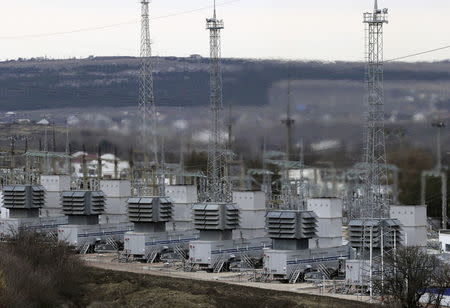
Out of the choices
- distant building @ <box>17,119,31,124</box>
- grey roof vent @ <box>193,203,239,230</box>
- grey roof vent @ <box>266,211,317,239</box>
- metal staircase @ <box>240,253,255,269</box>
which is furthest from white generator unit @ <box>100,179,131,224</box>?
distant building @ <box>17,119,31,124</box>

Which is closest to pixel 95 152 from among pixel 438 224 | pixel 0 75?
pixel 0 75

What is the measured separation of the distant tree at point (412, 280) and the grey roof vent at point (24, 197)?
39.8m

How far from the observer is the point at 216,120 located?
276 ft

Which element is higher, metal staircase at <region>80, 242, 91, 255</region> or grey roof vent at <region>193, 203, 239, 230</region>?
grey roof vent at <region>193, 203, 239, 230</region>

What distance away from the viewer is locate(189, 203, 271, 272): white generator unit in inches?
3002

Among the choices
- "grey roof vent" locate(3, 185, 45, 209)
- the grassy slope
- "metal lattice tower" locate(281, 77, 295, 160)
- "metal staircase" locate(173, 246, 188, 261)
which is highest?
"metal lattice tower" locate(281, 77, 295, 160)

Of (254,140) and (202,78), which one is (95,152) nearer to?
(202,78)

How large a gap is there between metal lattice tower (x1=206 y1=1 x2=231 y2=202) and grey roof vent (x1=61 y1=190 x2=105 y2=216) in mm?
9099

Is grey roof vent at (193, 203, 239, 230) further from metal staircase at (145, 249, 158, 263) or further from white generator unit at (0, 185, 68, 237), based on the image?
white generator unit at (0, 185, 68, 237)

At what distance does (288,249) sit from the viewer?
71375mm

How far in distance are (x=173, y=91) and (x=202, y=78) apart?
3784 mm

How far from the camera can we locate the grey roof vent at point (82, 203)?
8925 cm

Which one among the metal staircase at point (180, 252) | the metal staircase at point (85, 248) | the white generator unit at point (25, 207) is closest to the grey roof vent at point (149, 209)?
the metal staircase at point (180, 252)

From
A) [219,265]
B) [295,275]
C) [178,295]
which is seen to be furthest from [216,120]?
[178,295]
